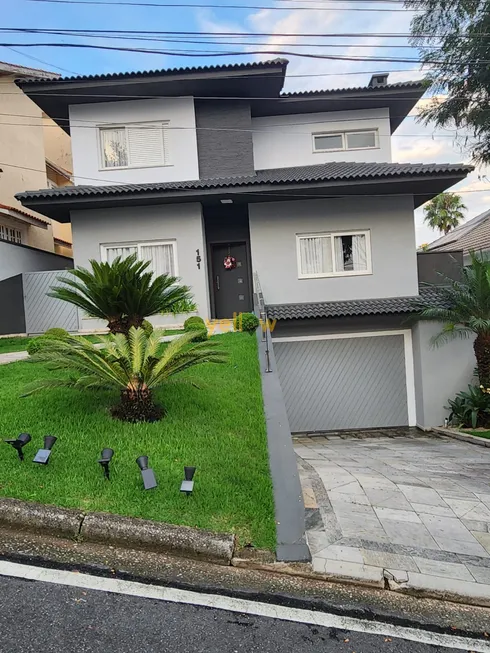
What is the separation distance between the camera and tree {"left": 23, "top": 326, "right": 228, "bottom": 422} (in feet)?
16.9

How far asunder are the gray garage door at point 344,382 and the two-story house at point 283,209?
0.12ft

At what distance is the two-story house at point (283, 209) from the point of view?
11.5 meters

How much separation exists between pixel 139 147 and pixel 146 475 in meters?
11.4

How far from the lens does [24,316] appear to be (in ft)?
41.7

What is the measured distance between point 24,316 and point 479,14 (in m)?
13.0

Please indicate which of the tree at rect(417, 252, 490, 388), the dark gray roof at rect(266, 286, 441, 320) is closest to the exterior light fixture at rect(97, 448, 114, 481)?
the dark gray roof at rect(266, 286, 441, 320)

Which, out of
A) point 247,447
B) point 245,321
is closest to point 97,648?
point 247,447

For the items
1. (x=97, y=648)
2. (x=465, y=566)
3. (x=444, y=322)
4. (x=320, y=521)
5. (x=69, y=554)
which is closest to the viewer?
(x=97, y=648)

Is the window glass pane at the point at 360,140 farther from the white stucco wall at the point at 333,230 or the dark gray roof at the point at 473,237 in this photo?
the dark gray roof at the point at 473,237

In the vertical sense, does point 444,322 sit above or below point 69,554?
above

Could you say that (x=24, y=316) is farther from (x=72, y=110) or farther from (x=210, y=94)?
(x=210, y=94)

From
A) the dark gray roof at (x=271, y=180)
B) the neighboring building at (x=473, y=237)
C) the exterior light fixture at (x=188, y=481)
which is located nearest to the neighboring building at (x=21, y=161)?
the dark gray roof at (x=271, y=180)

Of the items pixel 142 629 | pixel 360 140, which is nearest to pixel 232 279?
pixel 360 140

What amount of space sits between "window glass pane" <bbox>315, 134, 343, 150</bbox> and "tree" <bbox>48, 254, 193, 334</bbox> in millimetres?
9368
